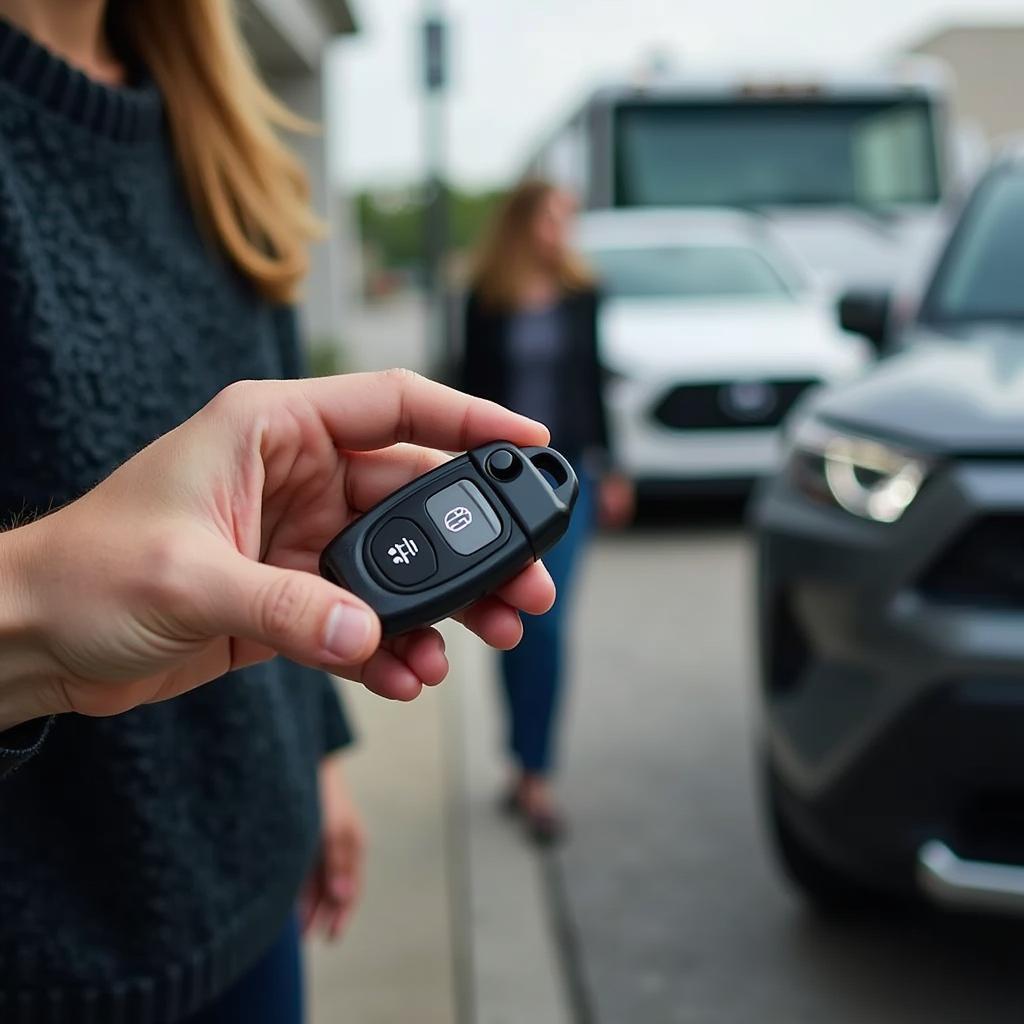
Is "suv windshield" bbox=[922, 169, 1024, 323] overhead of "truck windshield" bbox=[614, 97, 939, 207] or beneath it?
overhead

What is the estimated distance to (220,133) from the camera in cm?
147

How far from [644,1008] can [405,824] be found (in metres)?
1.18

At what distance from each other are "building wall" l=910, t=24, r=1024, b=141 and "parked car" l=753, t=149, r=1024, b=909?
34.2 meters

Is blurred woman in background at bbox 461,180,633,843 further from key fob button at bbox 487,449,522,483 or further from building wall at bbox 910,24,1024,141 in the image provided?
building wall at bbox 910,24,1024,141

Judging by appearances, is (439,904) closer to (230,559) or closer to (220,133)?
(220,133)

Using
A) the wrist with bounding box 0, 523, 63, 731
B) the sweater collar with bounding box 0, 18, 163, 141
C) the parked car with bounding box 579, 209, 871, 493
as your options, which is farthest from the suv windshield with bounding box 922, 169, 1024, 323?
the parked car with bounding box 579, 209, 871, 493

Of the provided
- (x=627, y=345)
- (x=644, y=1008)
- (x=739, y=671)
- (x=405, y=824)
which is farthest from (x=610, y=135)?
(x=644, y=1008)

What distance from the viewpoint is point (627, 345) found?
25.0 feet

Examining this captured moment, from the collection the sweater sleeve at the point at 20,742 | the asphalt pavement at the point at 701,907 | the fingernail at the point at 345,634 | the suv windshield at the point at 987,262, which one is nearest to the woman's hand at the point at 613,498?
the asphalt pavement at the point at 701,907

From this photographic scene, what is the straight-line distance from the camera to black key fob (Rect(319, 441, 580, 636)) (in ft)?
2.88

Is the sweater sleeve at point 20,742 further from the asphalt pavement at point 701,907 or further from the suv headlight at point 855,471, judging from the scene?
the asphalt pavement at point 701,907

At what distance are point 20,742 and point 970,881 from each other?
5.96ft

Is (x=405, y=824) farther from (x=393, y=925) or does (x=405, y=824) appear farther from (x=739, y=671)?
(x=739, y=671)

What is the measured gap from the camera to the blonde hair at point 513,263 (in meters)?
4.00
